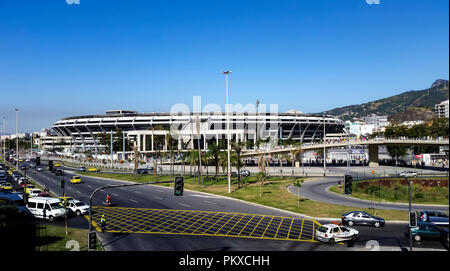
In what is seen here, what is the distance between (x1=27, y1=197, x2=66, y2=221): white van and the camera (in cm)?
3188

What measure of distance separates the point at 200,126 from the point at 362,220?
123 meters

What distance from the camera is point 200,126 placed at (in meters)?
148

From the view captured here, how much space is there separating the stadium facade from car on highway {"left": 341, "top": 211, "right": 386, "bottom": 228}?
362 ft

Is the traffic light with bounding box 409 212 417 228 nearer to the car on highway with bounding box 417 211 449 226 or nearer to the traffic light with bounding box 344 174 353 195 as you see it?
the car on highway with bounding box 417 211 449 226

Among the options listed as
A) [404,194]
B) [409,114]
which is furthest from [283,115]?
[404,194]

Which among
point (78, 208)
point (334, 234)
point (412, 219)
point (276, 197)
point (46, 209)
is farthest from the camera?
point (276, 197)

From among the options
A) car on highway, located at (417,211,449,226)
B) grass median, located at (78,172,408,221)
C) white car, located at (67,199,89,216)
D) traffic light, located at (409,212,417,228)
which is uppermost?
car on highway, located at (417,211,449,226)

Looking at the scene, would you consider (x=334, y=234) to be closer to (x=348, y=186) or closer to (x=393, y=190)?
(x=348, y=186)

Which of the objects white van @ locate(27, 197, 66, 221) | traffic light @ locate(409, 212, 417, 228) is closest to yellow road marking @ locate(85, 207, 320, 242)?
white van @ locate(27, 197, 66, 221)

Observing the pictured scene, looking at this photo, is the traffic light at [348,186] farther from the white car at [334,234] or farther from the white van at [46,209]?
the white van at [46,209]

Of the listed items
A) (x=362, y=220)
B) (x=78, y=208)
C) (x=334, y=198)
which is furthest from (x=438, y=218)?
(x=78, y=208)

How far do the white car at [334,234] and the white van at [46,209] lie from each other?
25932mm
